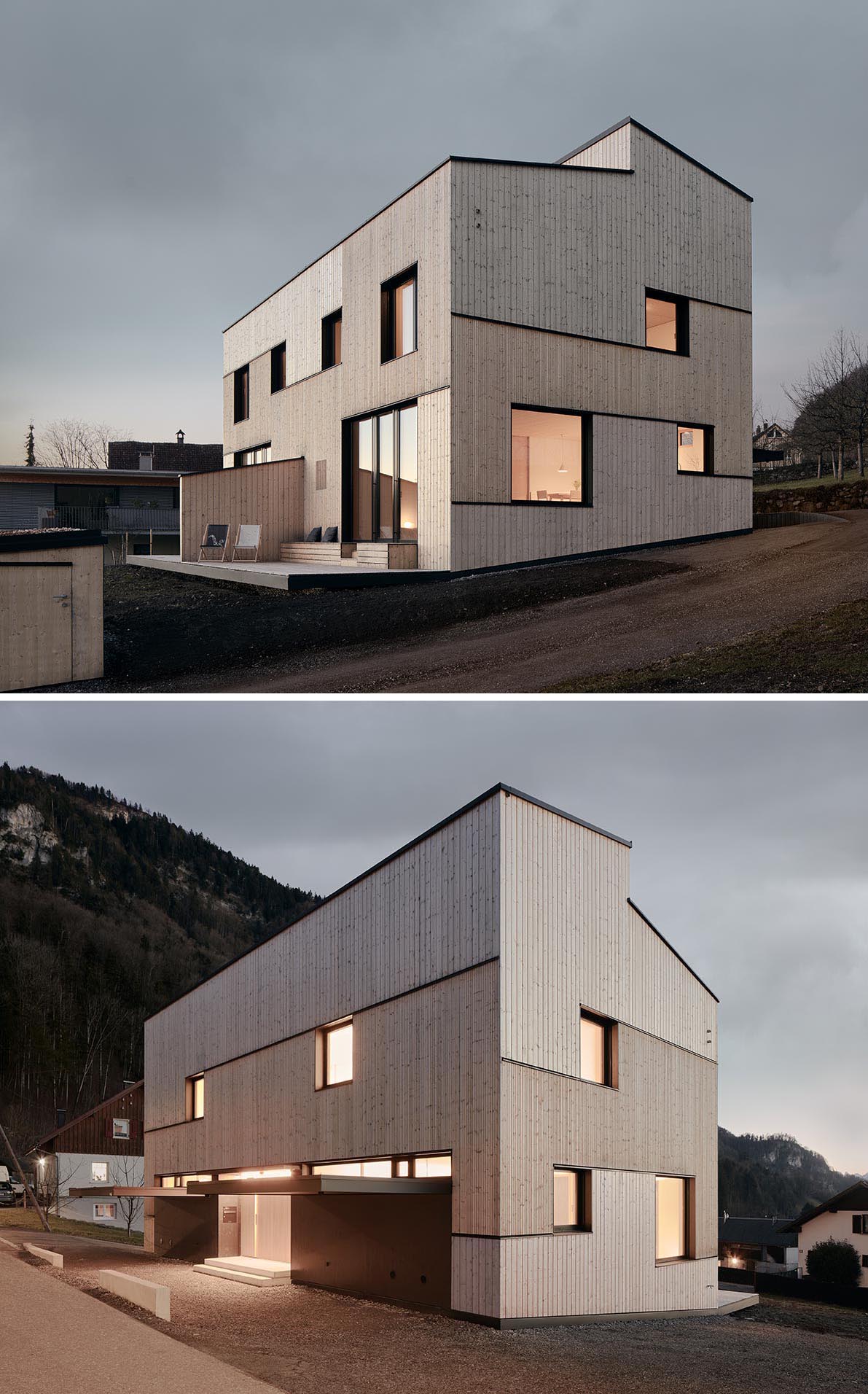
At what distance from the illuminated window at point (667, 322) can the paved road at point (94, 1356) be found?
727 inches

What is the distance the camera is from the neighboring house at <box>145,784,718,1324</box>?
1115cm

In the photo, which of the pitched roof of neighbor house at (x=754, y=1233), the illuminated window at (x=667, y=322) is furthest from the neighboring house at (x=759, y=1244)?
the illuminated window at (x=667, y=322)

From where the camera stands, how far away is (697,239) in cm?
2209

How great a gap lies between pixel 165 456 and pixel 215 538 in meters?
35.1

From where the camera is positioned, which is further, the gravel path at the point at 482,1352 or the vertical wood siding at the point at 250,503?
the vertical wood siding at the point at 250,503

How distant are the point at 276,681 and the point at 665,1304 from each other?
359 inches

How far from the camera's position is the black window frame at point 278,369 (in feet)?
89.7

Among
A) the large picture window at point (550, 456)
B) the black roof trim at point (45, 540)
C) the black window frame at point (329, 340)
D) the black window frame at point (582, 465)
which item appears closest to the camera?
the black roof trim at point (45, 540)

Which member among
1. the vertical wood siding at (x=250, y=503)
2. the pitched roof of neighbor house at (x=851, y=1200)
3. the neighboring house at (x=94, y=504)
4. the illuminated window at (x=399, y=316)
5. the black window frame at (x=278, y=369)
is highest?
the neighboring house at (x=94, y=504)

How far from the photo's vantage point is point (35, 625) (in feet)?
44.8

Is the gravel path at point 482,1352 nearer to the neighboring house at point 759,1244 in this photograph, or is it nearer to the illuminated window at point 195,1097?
the illuminated window at point 195,1097

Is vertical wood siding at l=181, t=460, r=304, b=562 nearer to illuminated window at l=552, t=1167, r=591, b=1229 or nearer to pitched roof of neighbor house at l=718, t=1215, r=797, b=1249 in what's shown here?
illuminated window at l=552, t=1167, r=591, b=1229

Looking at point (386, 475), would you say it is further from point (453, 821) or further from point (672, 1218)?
point (672, 1218)

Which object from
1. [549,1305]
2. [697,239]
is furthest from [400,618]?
[697,239]
